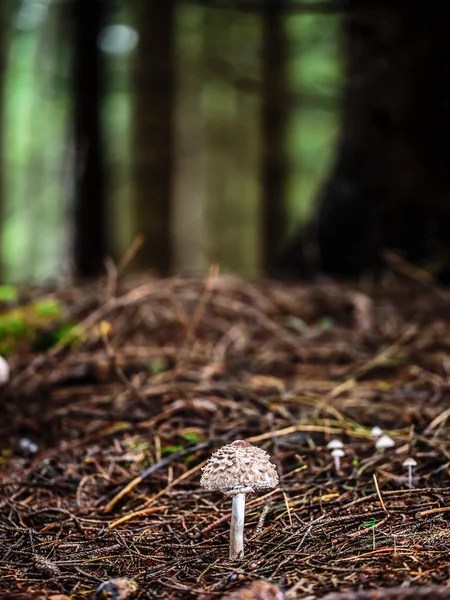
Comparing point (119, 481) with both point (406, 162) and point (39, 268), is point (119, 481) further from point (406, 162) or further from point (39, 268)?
point (39, 268)

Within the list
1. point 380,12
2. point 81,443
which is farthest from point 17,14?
point 81,443

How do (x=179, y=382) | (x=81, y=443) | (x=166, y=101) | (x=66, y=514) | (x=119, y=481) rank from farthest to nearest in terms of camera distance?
(x=166, y=101), (x=179, y=382), (x=81, y=443), (x=119, y=481), (x=66, y=514)

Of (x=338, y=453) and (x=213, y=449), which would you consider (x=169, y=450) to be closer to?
(x=213, y=449)

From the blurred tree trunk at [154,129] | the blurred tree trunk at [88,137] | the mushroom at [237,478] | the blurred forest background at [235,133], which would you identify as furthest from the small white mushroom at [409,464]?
the blurred tree trunk at [154,129]

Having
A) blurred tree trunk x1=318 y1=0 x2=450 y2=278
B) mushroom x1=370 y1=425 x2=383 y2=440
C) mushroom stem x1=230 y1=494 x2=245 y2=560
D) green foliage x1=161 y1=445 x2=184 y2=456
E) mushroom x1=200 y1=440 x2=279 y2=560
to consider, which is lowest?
green foliage x1=161 y1=445 x2=184 y2=456

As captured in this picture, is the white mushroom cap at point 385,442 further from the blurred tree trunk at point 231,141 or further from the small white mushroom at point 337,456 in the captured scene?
the blurred tree trunk at point 231,141

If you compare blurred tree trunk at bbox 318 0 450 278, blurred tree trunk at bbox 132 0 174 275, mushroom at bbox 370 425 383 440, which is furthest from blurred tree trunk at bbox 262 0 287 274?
mushroom at bbox 370 425 383 440

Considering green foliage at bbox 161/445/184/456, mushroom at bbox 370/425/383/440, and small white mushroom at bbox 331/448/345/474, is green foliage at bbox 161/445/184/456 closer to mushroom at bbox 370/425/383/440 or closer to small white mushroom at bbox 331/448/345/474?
small white mushroom at bbox 331/448/345/474
